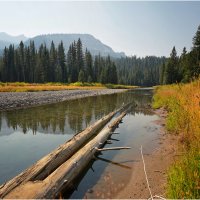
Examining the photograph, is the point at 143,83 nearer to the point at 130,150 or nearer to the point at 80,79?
the point at 80,79

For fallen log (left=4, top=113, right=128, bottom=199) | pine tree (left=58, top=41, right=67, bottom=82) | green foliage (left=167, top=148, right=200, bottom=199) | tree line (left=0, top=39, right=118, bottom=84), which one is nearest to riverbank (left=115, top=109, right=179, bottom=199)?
green foliage (left=167, top=148, right=200, bottom=199)

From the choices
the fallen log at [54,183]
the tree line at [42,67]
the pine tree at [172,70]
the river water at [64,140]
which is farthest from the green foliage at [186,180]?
the tree line at [42,67]

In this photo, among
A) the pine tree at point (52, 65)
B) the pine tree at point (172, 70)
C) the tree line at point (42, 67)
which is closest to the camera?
the pine tree at point (172, 70)

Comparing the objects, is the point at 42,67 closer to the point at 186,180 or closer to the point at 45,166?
the point at 45,166

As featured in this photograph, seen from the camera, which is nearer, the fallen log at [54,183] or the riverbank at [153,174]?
the fallen log at [54,183]

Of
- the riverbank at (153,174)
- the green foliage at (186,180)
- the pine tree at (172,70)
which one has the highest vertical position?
the pine tree at (172,70)

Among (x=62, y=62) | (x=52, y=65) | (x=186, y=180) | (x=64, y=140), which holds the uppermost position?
(x=62, y=62)

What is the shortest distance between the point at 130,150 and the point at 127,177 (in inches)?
106

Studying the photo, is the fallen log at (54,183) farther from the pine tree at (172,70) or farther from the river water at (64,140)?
the pine tree at (172,70)

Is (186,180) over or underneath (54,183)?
over

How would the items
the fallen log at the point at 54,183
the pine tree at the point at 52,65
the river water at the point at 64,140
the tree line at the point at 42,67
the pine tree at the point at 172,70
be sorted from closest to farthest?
the fallen log at the point at 54,183 < the river water at the point at 64,140 < the pine tree at the point at 172,70 < the tree line at the point at 42,67 < the pine tree at the point at 52,65

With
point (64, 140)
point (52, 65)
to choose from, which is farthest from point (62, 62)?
point (64, 140)

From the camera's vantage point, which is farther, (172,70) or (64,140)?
(172,70)

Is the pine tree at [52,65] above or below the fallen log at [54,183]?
above
